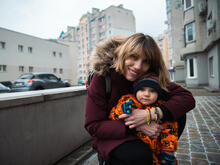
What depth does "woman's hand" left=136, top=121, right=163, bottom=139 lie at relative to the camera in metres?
1.25

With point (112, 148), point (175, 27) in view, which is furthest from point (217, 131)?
point (175, 27)

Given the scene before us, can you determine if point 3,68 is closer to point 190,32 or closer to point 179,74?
point 190,32

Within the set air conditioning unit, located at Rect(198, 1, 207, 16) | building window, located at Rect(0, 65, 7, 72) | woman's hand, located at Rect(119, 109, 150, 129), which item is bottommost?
woman's hand, located at Rect(119, 109, 150, 129)

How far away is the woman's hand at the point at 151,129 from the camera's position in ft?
4.10

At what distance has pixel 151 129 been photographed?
1.25 metres

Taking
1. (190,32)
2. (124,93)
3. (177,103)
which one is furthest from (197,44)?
(124,93)

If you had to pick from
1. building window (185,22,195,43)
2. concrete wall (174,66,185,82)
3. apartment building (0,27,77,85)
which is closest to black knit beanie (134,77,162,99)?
building window (185,22,195,43)

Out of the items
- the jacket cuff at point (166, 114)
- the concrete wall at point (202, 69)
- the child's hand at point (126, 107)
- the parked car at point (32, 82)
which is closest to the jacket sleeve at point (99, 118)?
the child's hand at point (126, 107)

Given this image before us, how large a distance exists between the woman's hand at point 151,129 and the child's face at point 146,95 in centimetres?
19

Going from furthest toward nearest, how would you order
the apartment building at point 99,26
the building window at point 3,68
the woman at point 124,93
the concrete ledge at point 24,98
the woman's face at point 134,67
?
the apartment building at point 99,26 → the building window at point 3,68 → the concrete ledge at point 24,98 → the woman's face at point 134,67 → the woman at point 124,93

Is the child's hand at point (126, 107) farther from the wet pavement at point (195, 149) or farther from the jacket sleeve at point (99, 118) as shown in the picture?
the wet pavement at point (195, 149)

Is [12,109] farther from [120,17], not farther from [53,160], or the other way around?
[120,17]

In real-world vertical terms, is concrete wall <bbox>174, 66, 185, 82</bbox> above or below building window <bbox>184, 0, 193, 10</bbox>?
below

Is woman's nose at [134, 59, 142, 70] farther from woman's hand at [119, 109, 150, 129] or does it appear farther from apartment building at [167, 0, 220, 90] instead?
apartment building at [167, 0, 220, 90]
